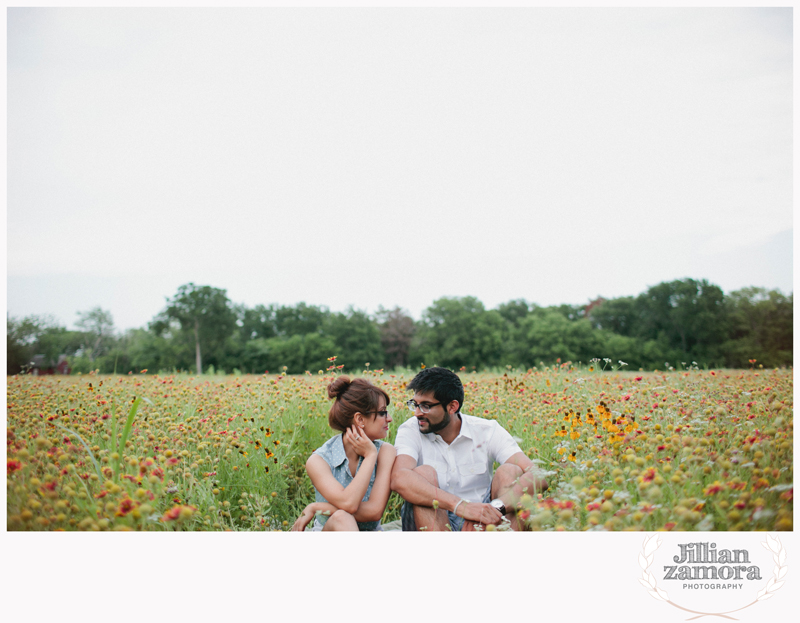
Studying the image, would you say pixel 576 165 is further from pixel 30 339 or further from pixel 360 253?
pixel 30 339

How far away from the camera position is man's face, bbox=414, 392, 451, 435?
2572 millimetres

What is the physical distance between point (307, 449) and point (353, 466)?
3.23ft

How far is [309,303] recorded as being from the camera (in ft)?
28.2

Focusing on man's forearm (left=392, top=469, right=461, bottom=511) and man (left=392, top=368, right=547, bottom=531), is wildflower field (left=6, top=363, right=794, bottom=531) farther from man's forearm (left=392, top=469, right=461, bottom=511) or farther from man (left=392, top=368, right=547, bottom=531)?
man's forearm (left=392, top=469, right=461, bottom=511)

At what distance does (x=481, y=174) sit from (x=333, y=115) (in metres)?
1.98

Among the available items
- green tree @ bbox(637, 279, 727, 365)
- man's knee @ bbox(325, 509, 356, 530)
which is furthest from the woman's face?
green tree @ bbox(637, 279, 727, 365)

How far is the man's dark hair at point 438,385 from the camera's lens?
2.57 m

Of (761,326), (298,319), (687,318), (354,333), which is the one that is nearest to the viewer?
(761,326)

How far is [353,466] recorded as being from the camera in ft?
8.30

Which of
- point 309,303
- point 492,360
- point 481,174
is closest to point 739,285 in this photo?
point 481,174

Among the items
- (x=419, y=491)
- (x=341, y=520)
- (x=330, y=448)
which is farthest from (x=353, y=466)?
(x=419, y=491)

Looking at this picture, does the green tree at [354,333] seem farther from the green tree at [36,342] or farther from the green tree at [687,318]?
the green tree at [687,318]

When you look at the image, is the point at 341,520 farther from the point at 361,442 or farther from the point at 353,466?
the point at 361,442

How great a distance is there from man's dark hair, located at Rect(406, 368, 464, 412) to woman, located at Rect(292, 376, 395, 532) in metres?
0.22
